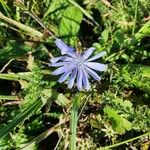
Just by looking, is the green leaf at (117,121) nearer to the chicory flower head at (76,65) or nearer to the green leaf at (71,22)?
the chicory flower head at (76,65)

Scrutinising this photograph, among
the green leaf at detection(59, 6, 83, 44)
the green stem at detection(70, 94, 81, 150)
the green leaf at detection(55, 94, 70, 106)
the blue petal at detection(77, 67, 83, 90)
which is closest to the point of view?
the green stem at detection(70, 94, 81, 150)

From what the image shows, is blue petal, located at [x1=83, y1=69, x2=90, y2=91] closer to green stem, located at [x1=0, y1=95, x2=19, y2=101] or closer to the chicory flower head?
the chicory flower head

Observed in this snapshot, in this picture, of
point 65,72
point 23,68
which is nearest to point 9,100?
point 23,68

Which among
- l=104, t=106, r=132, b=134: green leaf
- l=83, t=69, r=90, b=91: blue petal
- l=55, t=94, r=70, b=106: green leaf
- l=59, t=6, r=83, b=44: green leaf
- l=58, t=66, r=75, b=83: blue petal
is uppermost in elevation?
l=59, t=6, r=83, b=44: green leaf

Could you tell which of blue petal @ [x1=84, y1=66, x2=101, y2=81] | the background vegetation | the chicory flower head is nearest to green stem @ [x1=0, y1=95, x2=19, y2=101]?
the background vegetation

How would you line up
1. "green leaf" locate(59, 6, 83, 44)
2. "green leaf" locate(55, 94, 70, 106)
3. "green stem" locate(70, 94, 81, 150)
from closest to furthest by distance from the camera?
1. "green stem" locate(70, 94, 81, 150)
2. "green leaf" locate(55, 94, 70, 106)
3. "green leaf" locate(59, 6, 83, 44)

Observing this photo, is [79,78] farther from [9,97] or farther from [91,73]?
[9,97]

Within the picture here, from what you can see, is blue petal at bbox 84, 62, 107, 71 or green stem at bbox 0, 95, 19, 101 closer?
blue petal at bbox 84, 62, 107, 71

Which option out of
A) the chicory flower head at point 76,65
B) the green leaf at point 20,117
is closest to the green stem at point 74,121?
the chicory flower head at point 76,65
